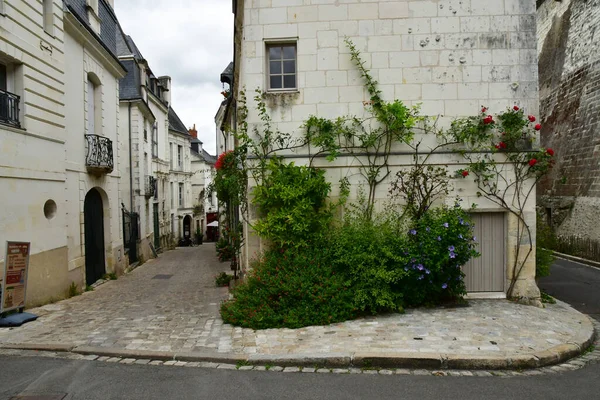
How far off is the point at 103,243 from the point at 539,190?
18.6 metres

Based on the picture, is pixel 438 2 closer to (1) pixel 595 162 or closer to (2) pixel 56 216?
(2) pixel 56 216

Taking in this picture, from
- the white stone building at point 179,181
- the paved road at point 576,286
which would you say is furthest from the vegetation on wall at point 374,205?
the white stone building at point 179,181

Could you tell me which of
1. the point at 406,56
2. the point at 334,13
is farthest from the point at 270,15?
the point at 406,56

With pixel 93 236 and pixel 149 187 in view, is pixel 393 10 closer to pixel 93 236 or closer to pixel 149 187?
pixel 93 236

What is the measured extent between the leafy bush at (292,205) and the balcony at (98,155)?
20.1ft

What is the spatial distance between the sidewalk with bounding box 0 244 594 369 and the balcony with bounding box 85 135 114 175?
451 centimetres

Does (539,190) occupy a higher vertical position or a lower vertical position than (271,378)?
higher

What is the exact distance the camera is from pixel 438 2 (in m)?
7.74

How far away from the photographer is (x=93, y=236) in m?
12.3

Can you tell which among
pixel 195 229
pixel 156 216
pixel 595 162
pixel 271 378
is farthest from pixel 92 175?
pixel 195 229

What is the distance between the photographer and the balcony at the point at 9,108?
25.5 ft

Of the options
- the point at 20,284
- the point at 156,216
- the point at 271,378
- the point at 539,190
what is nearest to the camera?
the point at 271,378

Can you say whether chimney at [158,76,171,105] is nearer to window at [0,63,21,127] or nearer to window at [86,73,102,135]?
window at [86,73,102,135]

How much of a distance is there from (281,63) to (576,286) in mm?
8594
